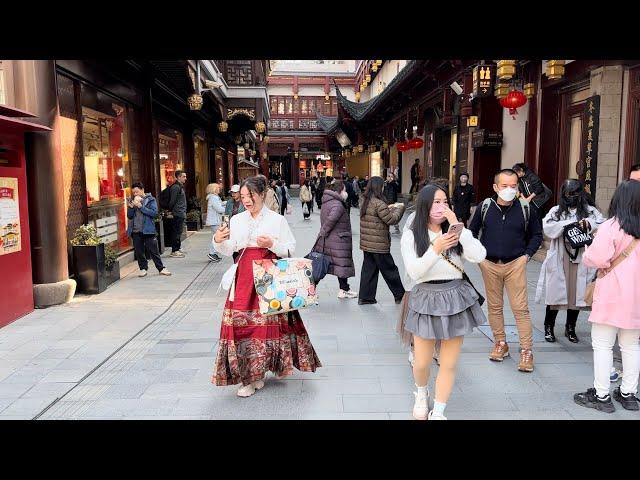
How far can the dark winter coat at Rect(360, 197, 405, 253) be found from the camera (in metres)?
6.79

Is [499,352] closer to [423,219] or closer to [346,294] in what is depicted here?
[423,219]

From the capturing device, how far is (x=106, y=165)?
986cm

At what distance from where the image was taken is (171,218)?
11.4 metres

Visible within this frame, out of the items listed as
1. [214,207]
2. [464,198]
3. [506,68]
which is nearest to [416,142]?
[464,198]

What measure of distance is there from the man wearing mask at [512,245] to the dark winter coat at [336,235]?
101 inches

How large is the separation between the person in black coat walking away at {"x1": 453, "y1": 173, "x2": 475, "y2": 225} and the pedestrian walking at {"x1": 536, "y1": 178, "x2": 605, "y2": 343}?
6.49 metres

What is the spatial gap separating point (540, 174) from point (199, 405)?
26.4ft

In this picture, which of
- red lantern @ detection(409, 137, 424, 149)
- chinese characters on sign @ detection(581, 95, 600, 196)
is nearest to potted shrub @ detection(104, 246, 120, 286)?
chinese characters on sign @ detection(581, 95, 600, 196)

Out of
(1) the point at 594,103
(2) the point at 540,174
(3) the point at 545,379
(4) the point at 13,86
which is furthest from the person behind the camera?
(2) the point at 540,174

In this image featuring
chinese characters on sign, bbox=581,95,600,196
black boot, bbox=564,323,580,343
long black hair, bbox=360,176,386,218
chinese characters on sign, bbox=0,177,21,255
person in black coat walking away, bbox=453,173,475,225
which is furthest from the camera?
person in black coat walking away, bbox=453,173,475,225

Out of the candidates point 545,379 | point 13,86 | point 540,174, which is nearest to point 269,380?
point 545,379

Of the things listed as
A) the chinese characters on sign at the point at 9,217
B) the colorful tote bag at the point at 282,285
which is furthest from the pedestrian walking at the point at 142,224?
the colorful tote bag at the point at 282,285

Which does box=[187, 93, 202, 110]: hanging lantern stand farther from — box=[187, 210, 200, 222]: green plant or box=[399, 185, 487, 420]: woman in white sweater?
box=[399, 185, 487, 420]: woman in white sweater

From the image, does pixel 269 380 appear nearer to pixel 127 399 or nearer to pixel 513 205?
pixel 127 399
